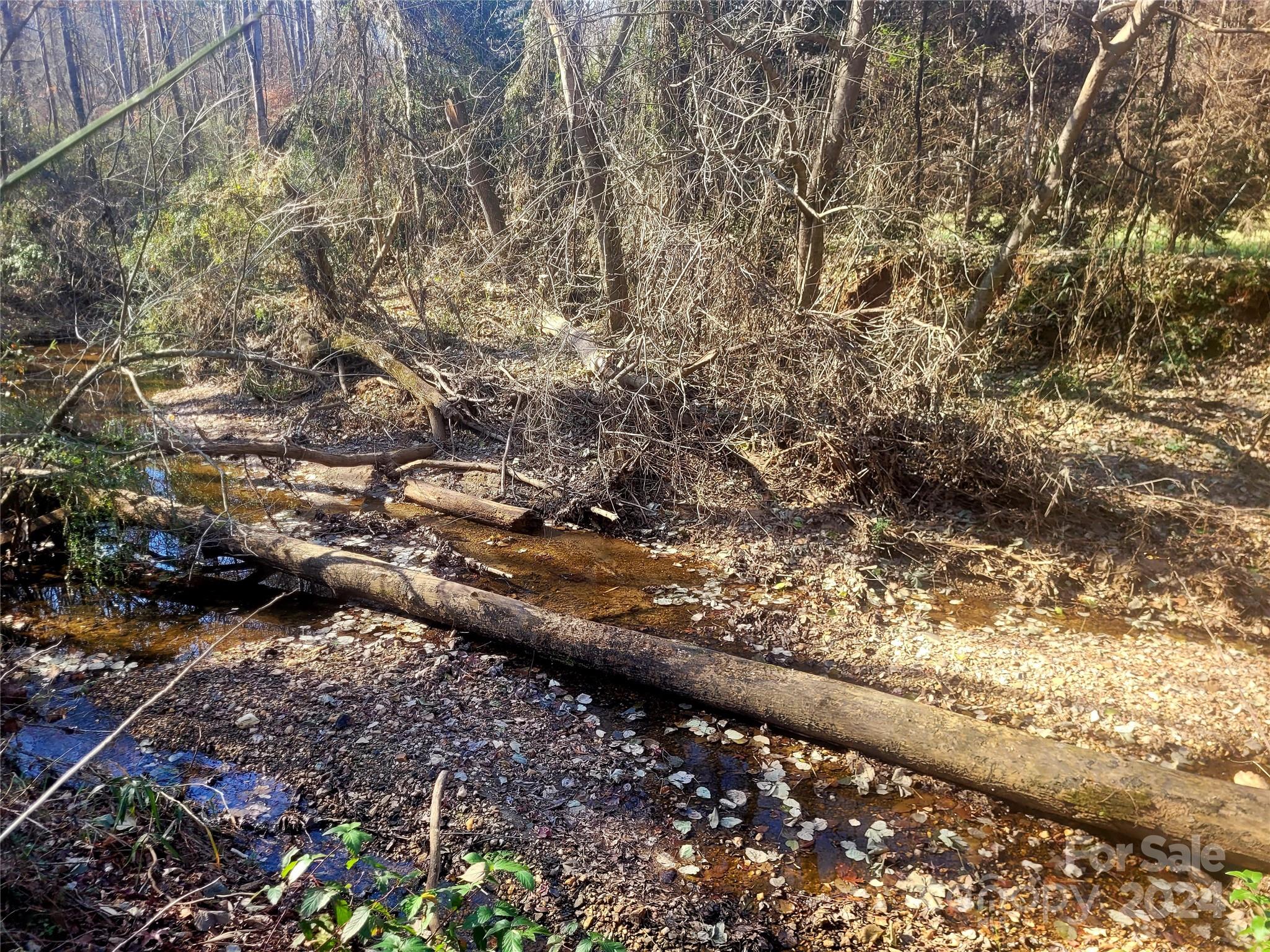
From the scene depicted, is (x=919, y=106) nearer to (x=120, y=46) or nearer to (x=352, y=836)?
(x=352, y=836)

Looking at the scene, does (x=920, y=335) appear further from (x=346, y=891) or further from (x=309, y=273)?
(x=309, y=273)

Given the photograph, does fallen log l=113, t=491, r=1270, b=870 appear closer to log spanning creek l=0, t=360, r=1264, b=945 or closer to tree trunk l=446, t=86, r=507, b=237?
log spanning creek l=0, t=360, r=1264, b=945

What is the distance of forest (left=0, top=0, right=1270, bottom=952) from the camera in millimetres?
3539

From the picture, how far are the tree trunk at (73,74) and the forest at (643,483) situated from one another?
175mm

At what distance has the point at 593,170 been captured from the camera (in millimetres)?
8250

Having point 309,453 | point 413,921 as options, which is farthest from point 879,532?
point 309,453

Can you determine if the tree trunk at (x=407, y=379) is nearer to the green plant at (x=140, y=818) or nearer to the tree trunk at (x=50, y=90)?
the tree trunk at (x=50, y=90)

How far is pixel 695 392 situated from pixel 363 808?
5.03 meters

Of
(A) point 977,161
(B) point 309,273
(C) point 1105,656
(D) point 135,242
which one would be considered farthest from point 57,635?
(A) point 977,161

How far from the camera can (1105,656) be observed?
5.35 metres

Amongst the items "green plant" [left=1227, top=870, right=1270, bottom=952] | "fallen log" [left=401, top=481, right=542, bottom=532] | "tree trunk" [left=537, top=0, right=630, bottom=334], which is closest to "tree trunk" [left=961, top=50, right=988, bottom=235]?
"tree trunk" [left=537, top=0, right=630, bottom=334]

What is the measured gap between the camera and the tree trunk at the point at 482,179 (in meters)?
10.0

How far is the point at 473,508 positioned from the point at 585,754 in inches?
149

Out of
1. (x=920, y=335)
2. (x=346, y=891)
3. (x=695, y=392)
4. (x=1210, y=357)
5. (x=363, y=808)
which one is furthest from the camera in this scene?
(x=1210, y=357)
